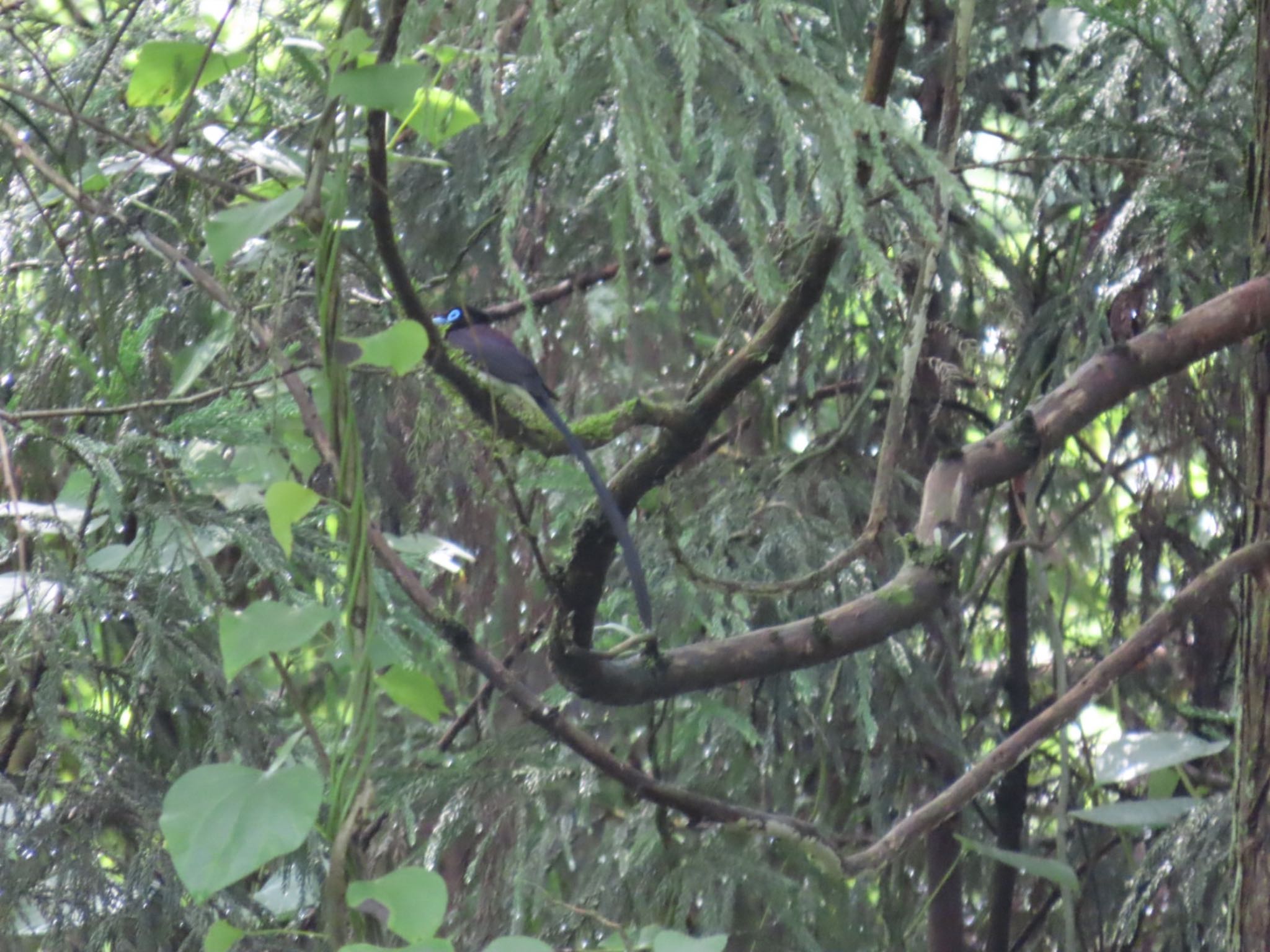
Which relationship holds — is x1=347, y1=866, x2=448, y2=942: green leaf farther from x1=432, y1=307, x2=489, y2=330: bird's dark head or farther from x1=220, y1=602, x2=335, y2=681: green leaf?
x1=432, y1=307, x2=489, y2=330: bird's dark head

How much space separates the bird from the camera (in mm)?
1403

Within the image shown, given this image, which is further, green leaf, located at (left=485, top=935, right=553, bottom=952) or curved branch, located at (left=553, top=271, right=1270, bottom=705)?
curved branch, located at (left=553, top=271, right=1270, bottom=705)

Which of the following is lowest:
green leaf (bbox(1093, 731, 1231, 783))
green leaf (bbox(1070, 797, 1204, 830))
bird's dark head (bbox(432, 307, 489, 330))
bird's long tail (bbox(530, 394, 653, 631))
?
green leaf (bbox(1070, 797, 1204, 830))

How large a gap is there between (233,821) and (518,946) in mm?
286

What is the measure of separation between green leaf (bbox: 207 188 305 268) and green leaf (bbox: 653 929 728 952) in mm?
711

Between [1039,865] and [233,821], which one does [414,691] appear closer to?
[233,821]

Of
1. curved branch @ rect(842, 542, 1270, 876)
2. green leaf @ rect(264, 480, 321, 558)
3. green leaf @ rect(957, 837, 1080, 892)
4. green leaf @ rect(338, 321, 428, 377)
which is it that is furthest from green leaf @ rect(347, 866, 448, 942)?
green leaf @ rect(957, 837, 1080, 892)

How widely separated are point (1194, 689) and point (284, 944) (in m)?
2.02

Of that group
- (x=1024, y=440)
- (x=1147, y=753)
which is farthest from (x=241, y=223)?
(x=1147, y=753)

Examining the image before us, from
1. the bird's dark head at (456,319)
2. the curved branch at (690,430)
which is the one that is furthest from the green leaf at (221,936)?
the bird's dark head at (456,319)

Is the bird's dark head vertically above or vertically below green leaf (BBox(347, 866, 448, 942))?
above

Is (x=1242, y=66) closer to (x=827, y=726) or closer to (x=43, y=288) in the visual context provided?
(x=827, y=726)

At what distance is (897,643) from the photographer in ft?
7.91

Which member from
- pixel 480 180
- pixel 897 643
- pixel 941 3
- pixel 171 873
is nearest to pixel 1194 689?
pixel 897 643
